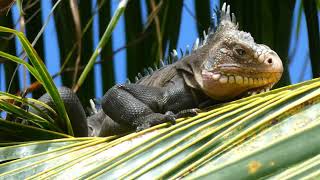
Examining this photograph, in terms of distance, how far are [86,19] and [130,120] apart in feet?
4.17

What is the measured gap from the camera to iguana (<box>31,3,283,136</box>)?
2.25 m

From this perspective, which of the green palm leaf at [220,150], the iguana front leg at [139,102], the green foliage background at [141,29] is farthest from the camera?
the green foliage background at [141,29]

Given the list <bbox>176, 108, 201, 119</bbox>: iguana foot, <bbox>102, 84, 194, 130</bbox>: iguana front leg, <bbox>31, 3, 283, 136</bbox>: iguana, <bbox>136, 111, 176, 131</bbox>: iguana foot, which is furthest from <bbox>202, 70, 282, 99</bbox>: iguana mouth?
<bbox>176, 108, 201, 119</bbox>: iguana foot

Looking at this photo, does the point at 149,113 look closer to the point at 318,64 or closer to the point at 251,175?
the point at 318,64

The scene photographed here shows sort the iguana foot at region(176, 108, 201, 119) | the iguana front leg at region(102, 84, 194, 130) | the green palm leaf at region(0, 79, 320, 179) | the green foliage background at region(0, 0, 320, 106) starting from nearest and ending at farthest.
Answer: the green palm leaf at region(0, 79, 320, 179)
the iguana foot at region(176, 108, 201, 119)
the iguana front leg at region(102, 84, 194, 130)
the green foliage background at region(0, 0, 320, 106)

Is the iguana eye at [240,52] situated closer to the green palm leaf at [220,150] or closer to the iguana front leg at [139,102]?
the iguana front leg at [139,102]

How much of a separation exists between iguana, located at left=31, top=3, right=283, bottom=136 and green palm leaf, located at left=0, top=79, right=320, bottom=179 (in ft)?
1.67

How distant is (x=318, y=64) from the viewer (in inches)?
99.3

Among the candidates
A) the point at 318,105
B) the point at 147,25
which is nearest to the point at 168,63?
the point at 147,25

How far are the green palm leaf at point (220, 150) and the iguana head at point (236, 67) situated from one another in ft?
2.09

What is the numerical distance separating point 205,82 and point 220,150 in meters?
1.12

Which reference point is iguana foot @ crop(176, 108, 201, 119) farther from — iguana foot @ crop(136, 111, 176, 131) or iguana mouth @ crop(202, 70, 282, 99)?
iguana mouth @ crop(202, 70, 282, 99)

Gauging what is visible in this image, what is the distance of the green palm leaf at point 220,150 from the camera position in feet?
3.62

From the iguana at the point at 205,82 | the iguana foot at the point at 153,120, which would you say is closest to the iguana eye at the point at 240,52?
the iguana at the point at 205,82
